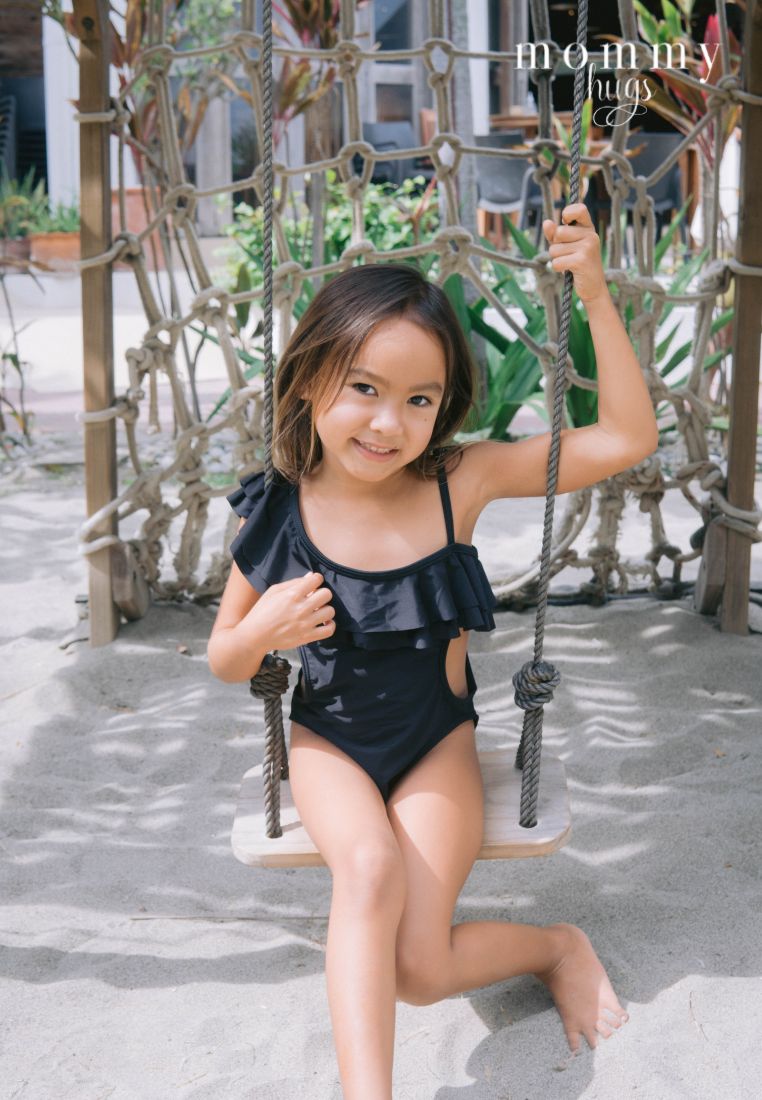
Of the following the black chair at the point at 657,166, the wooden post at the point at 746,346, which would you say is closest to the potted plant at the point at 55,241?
the black chair at the point at 657,166

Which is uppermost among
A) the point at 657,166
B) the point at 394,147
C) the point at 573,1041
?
the point at 394,147

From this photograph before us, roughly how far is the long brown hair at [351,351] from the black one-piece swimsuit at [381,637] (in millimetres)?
A: 76

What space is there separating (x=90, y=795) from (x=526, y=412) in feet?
13.7

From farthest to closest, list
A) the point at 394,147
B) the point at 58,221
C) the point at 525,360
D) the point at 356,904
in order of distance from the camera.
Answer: the point at 394,147
the point at 58,221
the point at 525,360
the point at 356,904

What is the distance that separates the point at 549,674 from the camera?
169 centimetres

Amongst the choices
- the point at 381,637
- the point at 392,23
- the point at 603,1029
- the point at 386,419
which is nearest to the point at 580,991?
the point at 603,1029

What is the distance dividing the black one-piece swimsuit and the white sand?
0.38 metres

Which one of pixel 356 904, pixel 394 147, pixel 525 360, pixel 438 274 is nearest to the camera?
pixel 356 904

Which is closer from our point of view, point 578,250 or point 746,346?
point 578,250

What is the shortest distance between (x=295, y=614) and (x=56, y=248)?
29.9ft

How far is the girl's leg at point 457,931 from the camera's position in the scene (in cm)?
157

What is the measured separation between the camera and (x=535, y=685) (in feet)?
5.53

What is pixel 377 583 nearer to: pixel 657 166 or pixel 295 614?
pixel 295 614

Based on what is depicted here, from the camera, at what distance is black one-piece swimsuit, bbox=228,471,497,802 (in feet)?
5.56
